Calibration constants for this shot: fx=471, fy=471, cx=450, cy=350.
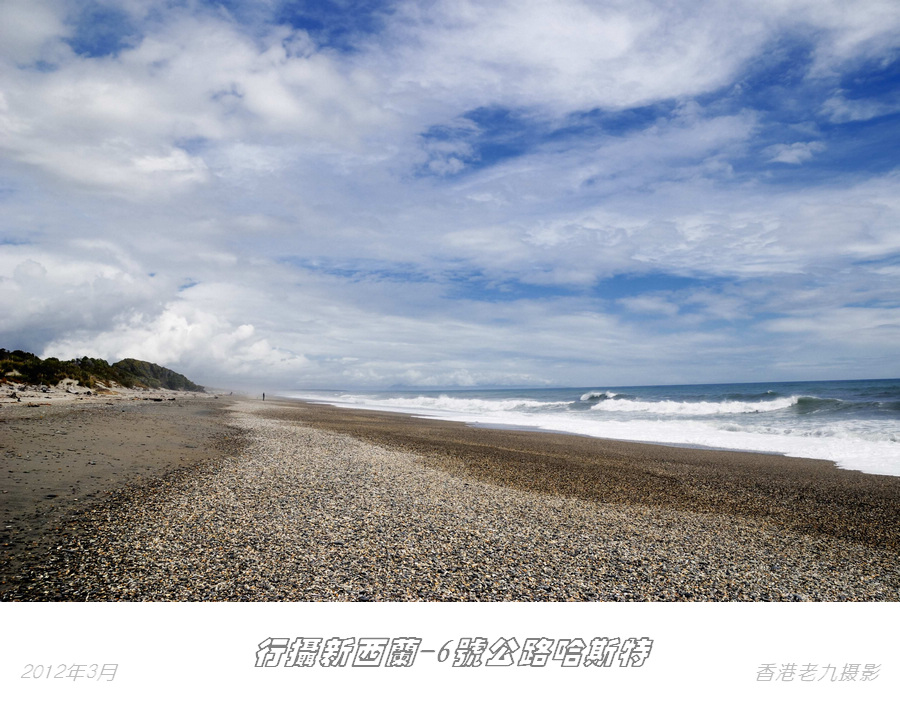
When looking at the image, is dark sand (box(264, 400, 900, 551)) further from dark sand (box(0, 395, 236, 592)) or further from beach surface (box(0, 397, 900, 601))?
dark sand (box(0, 395, 236, 592))

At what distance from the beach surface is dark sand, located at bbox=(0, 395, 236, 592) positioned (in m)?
0.07

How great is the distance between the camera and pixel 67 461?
38.3 feet

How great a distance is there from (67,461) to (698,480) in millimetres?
16975

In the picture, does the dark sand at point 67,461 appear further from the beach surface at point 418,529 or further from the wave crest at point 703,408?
the wave crest at point 703,408

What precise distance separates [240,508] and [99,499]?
270 cm

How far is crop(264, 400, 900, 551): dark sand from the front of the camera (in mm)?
10166

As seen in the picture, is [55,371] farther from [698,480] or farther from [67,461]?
[698,480]

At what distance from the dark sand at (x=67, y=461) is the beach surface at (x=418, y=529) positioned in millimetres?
67

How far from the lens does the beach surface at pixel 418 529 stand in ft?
19.3

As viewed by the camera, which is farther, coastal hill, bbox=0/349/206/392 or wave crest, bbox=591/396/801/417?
wave crest, bbox=591/396/801/417

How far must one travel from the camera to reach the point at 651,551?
7465 millimetres

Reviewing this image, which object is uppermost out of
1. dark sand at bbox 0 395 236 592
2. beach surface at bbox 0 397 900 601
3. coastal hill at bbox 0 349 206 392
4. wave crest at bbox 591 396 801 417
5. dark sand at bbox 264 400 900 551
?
coastal hill at bbox 0 349 206 392

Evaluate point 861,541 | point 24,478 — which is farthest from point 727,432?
point 24,478

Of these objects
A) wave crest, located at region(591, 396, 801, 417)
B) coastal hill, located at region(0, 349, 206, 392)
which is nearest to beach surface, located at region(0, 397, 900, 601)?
coastal hill, located at region(0, 349, 206, 392)
